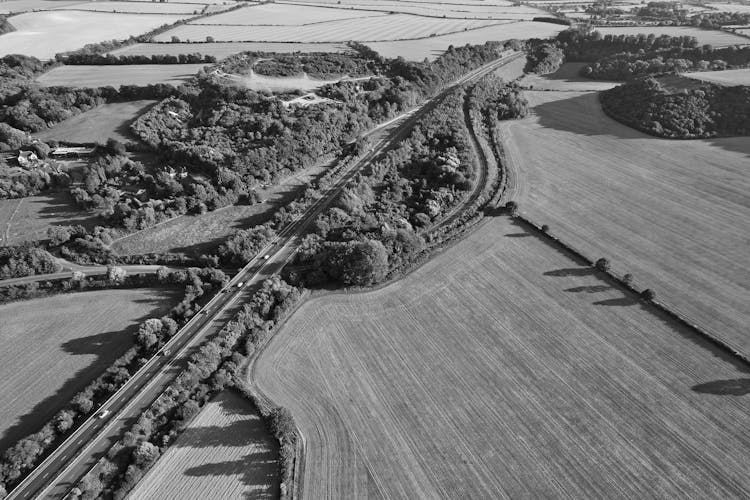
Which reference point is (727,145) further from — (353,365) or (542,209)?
(353,365)

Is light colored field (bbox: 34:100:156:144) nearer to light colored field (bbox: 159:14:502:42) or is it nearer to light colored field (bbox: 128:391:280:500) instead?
light colored field (bbox: 159:14:502:42)

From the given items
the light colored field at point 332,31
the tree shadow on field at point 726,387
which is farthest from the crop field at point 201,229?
the light colored field at point 332,31

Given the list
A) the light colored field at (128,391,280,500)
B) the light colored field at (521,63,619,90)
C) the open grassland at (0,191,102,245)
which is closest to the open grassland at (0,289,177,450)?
the light colored field at (128,391,280,500)

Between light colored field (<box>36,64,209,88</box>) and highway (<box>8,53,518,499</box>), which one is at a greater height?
A: light colored field (<box>36,64,209,88</box>)

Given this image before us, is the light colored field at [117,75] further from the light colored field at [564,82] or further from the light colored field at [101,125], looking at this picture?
the light colored field at [564,82]

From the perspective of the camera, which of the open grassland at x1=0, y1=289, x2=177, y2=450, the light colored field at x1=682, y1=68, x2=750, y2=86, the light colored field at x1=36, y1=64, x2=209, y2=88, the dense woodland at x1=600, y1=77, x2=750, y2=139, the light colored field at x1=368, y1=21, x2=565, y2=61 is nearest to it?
the open grassland at x1=0, y1=289, x2=177, y2=450

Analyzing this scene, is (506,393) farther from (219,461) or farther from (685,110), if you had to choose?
(685,110)
